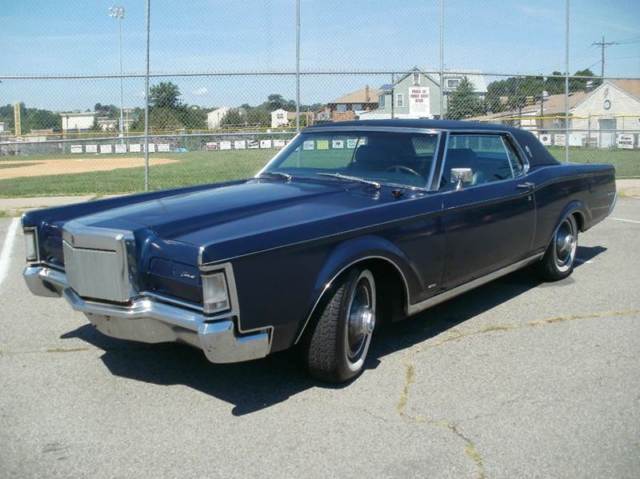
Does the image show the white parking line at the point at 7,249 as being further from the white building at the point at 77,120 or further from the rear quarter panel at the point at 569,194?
the rear quarter panel at the point at 569,194

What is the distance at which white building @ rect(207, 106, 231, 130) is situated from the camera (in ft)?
40.3

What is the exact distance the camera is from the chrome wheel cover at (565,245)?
615 cm

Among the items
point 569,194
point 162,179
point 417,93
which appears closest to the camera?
point 569,194

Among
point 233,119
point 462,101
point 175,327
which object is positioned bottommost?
point 175,327

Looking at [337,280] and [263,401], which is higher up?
[337,280]

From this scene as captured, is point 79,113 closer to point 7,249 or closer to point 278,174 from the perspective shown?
point 7,249

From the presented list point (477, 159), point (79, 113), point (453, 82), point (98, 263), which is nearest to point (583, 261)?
point (477, 159)

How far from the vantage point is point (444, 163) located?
4.68 metres

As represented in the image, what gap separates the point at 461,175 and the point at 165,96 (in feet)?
28.2

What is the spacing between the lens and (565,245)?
6246 millimetres

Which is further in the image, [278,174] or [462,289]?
[278,174]

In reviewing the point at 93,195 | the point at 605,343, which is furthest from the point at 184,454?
the point at 93,195

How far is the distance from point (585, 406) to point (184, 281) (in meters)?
2.13

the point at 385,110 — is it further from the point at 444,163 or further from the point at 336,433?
the point at 336,433
